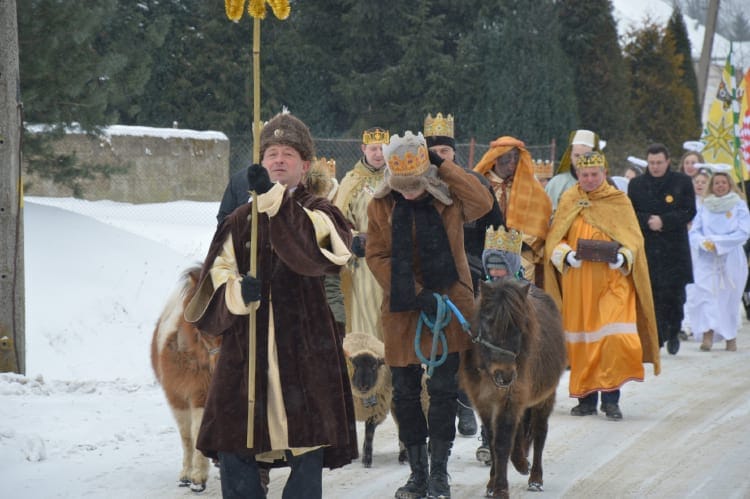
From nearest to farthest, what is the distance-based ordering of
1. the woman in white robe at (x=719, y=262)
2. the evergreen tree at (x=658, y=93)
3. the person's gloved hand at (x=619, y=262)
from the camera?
the person's gloved hand at (x=619, y=262)
the woman in white robe at (x=719, y=262)
the evergreen tree at (x=658, y=93)

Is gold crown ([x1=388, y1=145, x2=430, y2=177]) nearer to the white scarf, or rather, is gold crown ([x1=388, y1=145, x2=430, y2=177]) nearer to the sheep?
the sheep

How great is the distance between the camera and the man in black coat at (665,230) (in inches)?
457

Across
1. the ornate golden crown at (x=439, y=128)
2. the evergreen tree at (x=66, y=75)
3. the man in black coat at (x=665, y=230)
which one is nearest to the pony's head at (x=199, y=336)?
the ornate golden crown at (x=439, y=128)

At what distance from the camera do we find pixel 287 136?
4.71m

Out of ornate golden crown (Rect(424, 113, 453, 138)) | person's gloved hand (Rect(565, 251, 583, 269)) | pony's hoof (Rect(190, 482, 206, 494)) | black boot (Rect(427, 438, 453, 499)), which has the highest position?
ornate golden crown (Rect(424, 113, 453, 138))

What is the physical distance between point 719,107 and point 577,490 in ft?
48.2

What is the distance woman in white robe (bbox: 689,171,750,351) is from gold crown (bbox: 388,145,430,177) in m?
8.74

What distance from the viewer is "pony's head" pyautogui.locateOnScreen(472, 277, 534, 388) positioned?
6152 mm

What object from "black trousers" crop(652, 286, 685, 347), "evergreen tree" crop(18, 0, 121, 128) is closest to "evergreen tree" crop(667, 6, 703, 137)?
"black trousers" crop(652, 286, 685, 347)

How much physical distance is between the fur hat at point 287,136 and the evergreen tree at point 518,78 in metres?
25.7

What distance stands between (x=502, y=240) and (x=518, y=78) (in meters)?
24.0

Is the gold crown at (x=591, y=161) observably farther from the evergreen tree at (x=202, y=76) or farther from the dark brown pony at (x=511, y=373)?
the evergreen tree at (x=202, y=76)

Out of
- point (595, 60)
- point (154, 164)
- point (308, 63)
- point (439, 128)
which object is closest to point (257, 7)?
point (439, 128)

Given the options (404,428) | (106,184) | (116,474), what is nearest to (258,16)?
(404,428)
